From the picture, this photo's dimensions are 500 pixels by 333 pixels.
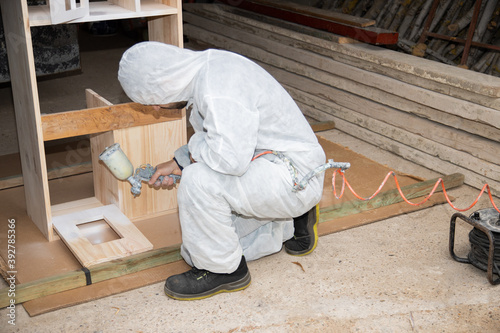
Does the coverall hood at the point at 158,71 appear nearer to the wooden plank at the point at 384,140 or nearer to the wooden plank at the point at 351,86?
the wooden plank at the point at 351,86

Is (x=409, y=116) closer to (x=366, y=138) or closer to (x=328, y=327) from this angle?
(x=366, y=138)

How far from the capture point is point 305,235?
311 centimetres

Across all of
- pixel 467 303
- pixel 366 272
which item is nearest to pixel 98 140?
pixel 366 272

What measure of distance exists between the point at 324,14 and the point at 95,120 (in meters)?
2.85

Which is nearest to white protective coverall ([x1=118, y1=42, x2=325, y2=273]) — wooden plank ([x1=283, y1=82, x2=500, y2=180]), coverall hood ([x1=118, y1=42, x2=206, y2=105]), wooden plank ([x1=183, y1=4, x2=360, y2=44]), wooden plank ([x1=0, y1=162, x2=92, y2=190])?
coverall hood ([x1=118, y1=42, x2=206, y2=105])

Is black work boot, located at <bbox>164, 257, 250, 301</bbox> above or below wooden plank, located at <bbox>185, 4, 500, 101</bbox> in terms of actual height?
below

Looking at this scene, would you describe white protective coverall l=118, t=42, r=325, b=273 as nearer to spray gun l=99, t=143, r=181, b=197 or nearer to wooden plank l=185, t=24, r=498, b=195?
spray gun l=99, t=143, r=181, b=197

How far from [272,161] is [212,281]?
0.62 metres

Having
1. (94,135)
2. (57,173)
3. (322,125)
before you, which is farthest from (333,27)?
(57,173)

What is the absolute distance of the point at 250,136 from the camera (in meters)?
2.49

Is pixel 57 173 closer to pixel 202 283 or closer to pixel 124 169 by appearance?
pixel 124 169

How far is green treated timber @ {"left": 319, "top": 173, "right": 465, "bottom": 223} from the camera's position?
11.5 ft

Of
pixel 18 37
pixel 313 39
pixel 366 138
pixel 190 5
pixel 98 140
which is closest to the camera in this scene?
pixel 18 37

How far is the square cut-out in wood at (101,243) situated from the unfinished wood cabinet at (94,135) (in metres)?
0.08
